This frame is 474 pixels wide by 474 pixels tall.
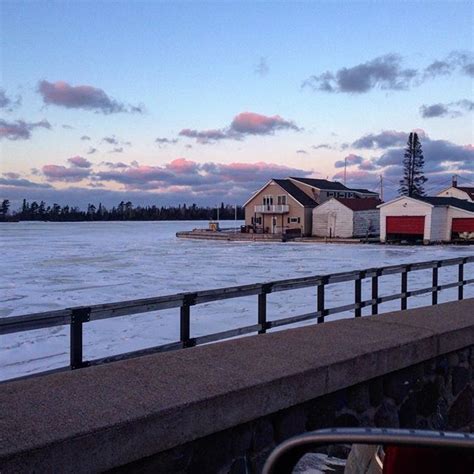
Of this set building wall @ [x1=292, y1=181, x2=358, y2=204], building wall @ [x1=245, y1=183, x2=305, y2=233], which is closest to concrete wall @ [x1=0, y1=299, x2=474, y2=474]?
building wall @ [x1=245, y1=183, x2=305, y2=233]

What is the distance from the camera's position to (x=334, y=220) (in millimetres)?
68812

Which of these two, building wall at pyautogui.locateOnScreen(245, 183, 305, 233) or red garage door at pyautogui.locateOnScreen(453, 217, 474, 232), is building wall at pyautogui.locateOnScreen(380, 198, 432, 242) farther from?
building wall at pyautogui.locateOnScreen(245, 183, 305, 233)

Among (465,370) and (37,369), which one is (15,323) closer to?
(465,370)

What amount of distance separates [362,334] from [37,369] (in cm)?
689

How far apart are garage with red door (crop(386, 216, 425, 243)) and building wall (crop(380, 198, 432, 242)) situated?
0.41m

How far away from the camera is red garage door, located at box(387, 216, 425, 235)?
194ft

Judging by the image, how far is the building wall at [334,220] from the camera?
223 feet

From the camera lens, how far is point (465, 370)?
16.6ft

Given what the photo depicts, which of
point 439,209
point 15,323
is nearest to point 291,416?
point 15,323

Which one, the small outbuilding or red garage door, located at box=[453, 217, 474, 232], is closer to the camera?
red garage door, located at box=[453, 217, 474, 232]

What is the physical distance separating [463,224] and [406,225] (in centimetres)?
584

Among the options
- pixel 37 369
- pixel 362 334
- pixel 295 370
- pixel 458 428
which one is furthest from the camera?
pixel 37 369

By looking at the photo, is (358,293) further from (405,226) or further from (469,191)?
(469,191)

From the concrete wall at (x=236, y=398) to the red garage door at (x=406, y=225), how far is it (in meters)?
56.9
